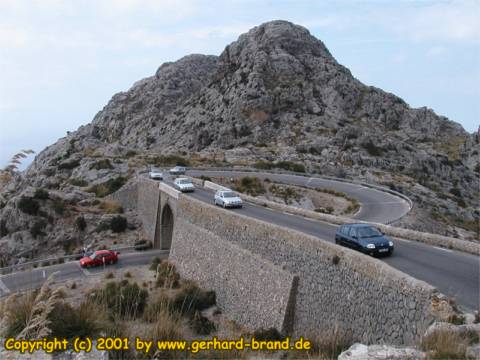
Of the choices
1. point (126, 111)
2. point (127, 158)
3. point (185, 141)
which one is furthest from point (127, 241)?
point (126, 111)

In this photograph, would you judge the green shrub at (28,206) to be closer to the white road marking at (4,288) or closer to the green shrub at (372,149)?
the white road marking at (4,288)

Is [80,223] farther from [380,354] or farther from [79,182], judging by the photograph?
[380,354]

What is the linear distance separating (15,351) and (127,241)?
128 feet

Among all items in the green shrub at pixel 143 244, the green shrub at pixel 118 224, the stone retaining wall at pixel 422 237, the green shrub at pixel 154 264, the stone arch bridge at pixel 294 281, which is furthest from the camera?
Result: the green shrub at pixel 118 224

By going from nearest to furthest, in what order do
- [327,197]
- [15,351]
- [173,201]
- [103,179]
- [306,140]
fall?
[15,351] → [173,201] → [327,197] → [103,179] → [306,140]

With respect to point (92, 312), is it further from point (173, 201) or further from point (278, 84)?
point (278, 84)

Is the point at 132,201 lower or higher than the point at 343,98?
lower

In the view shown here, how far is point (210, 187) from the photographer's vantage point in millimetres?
43406

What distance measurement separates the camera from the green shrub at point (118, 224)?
45.1 m

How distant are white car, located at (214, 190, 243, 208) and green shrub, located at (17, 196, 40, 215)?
23827 millimetres

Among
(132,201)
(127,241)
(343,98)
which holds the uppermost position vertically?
(343,98)

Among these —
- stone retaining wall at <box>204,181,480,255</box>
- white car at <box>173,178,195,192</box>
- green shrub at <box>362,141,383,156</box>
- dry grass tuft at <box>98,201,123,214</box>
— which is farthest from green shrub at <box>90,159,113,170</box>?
green shrub at <box>362,141,383,156</box>

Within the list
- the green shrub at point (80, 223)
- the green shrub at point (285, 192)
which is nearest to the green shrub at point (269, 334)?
the green shrub at point (285, 192)

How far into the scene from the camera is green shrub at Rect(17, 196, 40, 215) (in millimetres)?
44375
